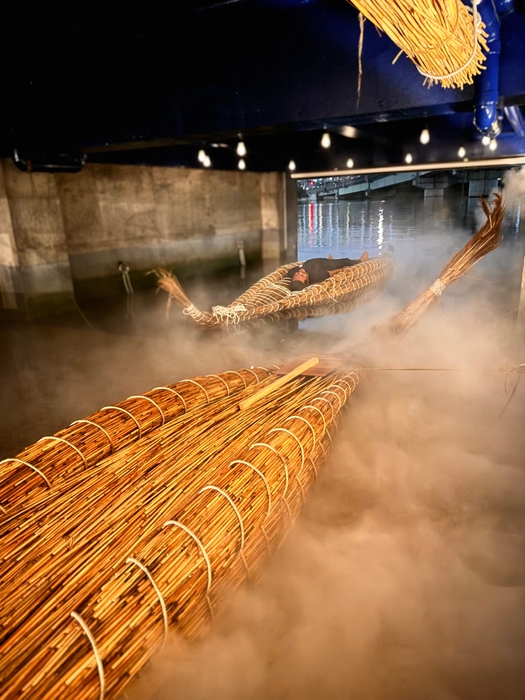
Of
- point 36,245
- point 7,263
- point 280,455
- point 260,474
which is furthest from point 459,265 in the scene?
point 7,263

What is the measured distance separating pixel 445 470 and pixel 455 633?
129 cm

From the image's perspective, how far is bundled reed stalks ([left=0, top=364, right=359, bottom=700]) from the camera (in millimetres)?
1334

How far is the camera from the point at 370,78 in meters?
4.89

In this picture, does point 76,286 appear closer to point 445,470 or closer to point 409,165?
point 409,165

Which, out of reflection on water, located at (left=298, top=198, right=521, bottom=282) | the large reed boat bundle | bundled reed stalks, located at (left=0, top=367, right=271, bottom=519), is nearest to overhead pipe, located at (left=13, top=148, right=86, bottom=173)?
the large reed boat bundle

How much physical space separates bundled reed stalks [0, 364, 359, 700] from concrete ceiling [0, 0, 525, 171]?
161 inches

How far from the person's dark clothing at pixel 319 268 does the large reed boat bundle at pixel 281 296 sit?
251 millimetres

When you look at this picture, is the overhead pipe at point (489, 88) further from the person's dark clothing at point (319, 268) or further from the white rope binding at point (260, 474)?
the white rope binding at point (260, 474)

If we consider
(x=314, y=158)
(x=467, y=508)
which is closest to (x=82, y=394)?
(x=467, y=508)

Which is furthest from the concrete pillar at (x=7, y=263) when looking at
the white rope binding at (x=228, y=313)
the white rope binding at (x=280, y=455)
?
the white rope binding at (x=280, y=455)

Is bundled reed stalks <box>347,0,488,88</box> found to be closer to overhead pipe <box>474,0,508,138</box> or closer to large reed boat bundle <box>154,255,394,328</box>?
overhead pipe <box>474,0,508,138</box>

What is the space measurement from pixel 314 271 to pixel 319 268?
0.11m

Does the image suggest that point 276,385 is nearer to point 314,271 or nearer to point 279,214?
point 314,271

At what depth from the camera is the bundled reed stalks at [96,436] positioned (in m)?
2.13
